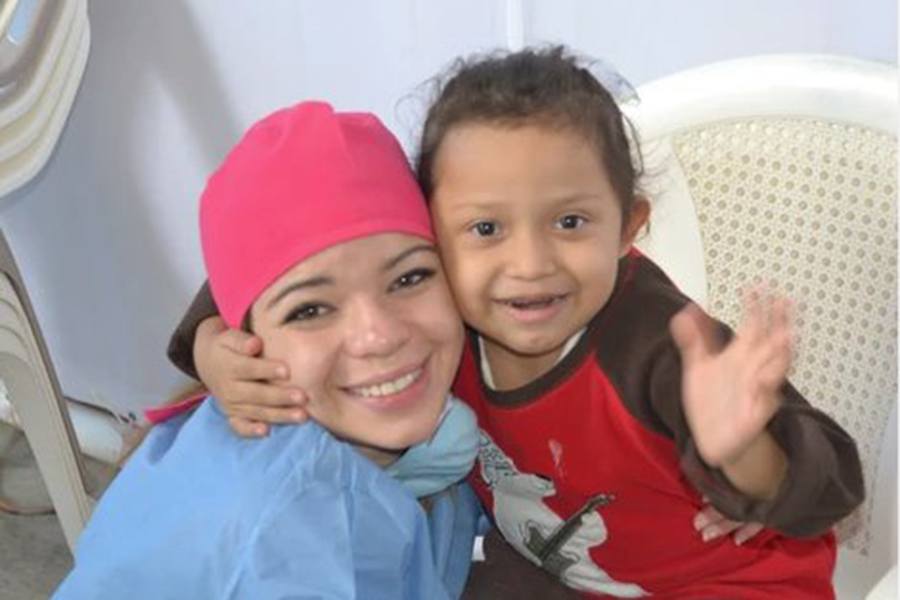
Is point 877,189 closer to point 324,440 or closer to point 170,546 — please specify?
point 324,440

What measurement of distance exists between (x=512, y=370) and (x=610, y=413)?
0.34 ft

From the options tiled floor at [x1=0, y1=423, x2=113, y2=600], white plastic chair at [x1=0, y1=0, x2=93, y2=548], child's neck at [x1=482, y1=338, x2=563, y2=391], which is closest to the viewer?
child's neck at [x1=482, y1=338, x2=563, y2=391]

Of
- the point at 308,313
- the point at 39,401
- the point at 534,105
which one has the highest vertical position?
the point at 534,105

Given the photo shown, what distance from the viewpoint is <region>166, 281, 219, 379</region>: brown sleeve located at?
1149mm

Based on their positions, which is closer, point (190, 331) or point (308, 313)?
point (308, 313)

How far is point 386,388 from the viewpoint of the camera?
1.00 metres

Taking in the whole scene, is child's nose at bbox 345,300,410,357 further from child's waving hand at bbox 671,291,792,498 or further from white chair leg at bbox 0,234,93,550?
white chair leg at bbox 0,234,93,550

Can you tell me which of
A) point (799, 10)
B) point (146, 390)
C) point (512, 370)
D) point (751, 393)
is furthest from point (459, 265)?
point (146, 390)

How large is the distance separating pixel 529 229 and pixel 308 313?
6.7 inches

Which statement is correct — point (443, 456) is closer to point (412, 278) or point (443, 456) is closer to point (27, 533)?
point (412, 278)

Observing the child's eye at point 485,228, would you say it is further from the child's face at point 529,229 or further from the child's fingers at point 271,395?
the child's fingers at point 271,395

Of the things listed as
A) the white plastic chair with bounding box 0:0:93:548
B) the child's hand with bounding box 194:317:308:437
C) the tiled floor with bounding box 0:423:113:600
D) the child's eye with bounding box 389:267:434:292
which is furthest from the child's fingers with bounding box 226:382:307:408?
the tiled floor with bounding box 0:423:113:600

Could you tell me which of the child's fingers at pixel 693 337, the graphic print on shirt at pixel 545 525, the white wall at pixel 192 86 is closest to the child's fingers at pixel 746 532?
the graphic print on shirt at pixel 545 525

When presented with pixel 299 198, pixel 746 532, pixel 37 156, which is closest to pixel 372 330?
pixel 299 198
